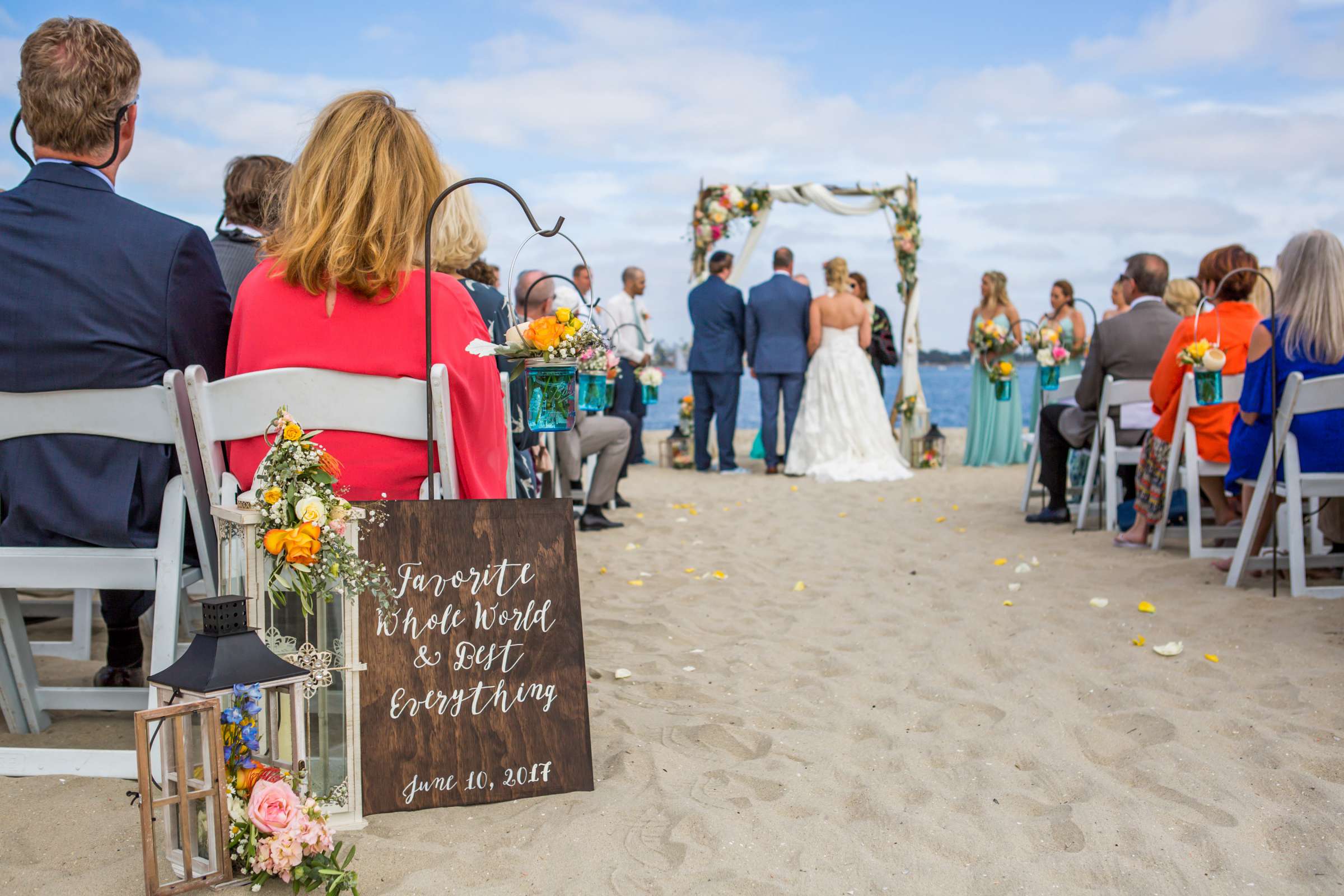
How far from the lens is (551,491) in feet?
16.8

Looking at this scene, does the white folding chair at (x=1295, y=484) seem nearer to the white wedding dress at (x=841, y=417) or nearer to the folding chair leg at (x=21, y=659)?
the folding chair leg at (x=21, y=659)

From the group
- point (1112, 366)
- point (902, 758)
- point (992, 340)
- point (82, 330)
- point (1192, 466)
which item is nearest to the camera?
point (82, 330)

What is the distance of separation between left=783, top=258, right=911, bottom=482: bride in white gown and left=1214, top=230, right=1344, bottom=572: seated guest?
17.4 feet

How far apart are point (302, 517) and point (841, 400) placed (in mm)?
8146

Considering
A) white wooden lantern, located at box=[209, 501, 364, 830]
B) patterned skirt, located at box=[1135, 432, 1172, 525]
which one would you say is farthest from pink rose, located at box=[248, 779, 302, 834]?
patterned skirt, located at box=[1135, 432, 1172, 525]

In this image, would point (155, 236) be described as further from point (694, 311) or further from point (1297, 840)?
point (694, 311)

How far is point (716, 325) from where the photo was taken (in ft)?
33.0

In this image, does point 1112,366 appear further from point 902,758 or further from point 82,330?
point 82,330

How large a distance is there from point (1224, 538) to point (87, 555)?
5062mm

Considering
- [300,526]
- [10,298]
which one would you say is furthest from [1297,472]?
[10,298]

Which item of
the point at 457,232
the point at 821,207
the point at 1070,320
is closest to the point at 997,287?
the point at 1070,320

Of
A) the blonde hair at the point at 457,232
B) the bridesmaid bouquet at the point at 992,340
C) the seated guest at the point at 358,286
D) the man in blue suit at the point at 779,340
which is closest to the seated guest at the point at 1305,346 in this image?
the blonde hair at the point at 457,232

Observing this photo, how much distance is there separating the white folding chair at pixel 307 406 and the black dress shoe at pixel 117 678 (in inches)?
43.9

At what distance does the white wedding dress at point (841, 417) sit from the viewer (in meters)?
9.66
